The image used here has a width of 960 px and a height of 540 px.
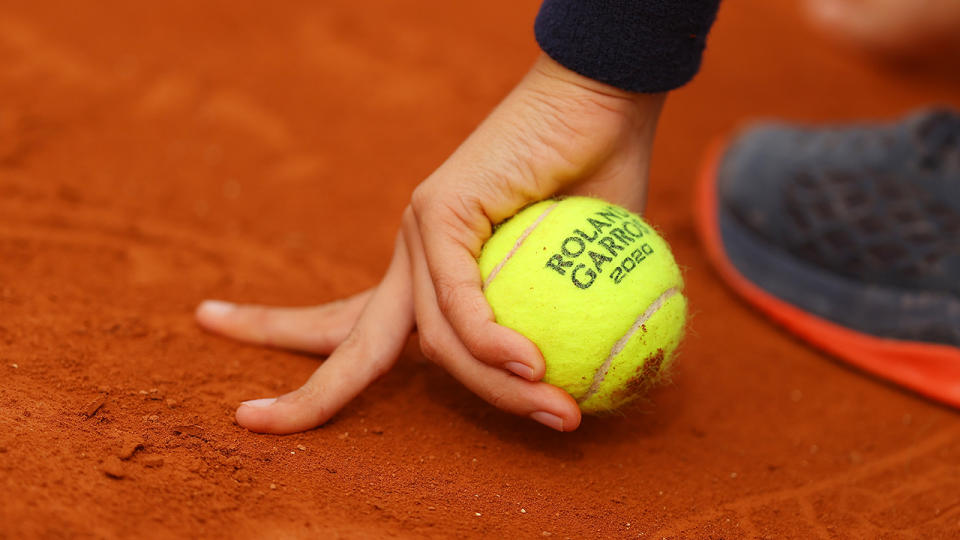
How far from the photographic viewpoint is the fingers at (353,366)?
5.31ft

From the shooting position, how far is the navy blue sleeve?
162 cm

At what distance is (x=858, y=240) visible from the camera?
2.44 meters

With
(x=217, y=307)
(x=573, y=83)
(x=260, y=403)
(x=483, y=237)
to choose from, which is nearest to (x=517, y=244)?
(x=483, y=237)

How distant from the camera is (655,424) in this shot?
6.35 ft

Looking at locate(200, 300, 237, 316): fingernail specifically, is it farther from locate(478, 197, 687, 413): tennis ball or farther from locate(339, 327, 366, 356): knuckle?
locate(478, 197, 687, 413): tennis ball

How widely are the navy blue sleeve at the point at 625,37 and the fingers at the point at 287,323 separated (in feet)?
2.42

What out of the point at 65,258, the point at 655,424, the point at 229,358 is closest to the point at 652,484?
the point at 655,424

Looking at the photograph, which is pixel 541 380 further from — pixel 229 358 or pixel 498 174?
pixel 229 358

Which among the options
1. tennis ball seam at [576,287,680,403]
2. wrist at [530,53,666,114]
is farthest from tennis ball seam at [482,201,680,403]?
wrist at [530,53,666,114]

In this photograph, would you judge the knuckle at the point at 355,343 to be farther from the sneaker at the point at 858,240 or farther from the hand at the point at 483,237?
the sneaker at the point at 858,240

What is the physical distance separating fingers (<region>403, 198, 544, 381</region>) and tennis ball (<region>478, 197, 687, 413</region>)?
0.15 feet

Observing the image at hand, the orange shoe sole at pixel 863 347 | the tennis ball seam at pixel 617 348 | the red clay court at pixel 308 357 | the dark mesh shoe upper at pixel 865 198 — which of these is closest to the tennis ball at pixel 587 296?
the tennis ball seam at pixel 617 348

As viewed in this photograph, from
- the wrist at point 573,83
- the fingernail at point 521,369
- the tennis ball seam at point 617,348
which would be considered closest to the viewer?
the fingernail at point 521,369

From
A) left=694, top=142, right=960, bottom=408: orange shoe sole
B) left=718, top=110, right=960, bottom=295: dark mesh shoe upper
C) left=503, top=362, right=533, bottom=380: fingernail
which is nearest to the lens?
left=503, top=362, right=533, bottom=380: fingernail
